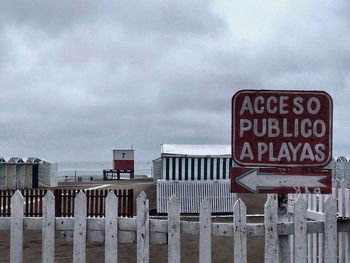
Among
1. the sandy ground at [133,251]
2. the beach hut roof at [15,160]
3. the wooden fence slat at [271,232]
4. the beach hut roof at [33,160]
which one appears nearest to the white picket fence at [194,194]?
the sandy ground at [133,251]

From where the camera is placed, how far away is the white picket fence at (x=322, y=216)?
6094 millimetres

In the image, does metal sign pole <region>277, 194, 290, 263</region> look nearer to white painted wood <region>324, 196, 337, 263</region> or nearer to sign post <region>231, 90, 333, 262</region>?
sign post <region>231, 90, 333, 262</region>

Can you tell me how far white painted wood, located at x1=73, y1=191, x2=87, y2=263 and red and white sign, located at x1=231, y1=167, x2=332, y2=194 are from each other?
165 cm

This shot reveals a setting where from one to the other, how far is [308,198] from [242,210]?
10.2 ft

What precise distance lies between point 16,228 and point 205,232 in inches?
83.1

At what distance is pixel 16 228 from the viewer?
5.59 metres

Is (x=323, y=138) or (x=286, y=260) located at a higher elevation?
(x=323, y=138)

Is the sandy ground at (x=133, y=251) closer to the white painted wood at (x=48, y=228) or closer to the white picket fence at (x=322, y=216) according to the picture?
the white picket fence at (x=322, y=216)

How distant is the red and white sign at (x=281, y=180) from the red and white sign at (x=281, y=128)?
0.06 meters

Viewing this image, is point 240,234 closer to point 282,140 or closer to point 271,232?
point 271,232

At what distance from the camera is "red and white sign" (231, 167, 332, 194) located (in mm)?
5004

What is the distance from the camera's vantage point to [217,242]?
12406 mm

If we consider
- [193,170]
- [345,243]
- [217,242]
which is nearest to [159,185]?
[193,170]

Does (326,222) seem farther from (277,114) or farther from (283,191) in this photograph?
(277,114)
